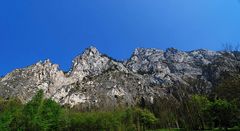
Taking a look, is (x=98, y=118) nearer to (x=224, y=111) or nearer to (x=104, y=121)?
(x=104, y=121)

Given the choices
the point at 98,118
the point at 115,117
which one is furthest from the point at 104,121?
the point at 115,117

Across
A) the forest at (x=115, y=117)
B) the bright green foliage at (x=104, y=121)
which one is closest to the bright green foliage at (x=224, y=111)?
the forest at (x=115, y=117)

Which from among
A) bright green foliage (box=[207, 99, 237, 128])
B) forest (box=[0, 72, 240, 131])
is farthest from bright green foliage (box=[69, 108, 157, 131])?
bright green foliage (box=[207, 99, 237, 128])

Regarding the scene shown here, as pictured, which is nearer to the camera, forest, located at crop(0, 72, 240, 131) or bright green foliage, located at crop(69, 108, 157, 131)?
forest, located at crop(0, 72, 240, 131)

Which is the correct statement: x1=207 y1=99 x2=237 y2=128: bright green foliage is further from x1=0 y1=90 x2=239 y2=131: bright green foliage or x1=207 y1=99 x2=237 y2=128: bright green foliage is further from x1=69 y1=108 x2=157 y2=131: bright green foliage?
x1=69 y1=108 x2=157 y2=131: bright green foliage

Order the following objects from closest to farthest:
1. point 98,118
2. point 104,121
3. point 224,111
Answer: point 224,111 < point 104,121 < point 98,118

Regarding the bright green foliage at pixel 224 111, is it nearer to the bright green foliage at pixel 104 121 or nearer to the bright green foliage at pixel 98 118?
the bright green foliage at pixel 98 118

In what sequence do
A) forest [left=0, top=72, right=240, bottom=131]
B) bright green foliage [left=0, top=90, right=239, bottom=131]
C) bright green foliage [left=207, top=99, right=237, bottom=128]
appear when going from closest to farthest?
forest [left=0, top=72, right=240, bottom=131] → bright green foliage [left=207, top=99, right=237, bottom=128] → bright green foliage [left=0, top=90, right=239, bottom=131]

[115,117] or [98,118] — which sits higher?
[98,118]

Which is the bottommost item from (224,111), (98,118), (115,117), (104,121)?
(224,111)

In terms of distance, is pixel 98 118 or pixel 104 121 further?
pixel 98 118

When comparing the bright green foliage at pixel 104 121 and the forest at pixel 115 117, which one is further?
the bright green foliage at pixel 104 121

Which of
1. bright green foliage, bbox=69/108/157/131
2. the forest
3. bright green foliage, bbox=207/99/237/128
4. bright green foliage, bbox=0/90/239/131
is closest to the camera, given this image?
the forest

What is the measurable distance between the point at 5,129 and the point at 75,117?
128 feet
